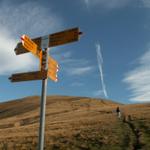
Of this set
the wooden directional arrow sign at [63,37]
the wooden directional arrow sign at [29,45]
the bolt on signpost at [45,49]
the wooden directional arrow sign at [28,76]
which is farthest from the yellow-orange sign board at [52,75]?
the wooden directional arrow sign at [63,37]

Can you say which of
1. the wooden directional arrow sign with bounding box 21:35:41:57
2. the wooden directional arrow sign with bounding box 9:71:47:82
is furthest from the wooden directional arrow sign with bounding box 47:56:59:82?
the wooden directional arrow sign with bounding box 21:35:41:57

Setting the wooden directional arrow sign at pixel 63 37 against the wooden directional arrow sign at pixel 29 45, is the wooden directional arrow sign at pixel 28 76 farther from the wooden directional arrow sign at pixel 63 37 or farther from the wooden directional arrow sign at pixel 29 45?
the wooden directional arrow sign at pixel 63 37

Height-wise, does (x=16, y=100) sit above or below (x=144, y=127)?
above

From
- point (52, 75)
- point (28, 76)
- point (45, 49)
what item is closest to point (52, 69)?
point (52, 75)

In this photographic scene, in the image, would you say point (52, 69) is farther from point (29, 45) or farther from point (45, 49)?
point (29, 45)

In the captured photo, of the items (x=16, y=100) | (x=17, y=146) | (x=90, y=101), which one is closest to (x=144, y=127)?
(x=17, y=146)

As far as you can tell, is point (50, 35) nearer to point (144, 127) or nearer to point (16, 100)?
point (144, 127)

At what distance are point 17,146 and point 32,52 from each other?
132 ft

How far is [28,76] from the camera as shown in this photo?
10.5 meters

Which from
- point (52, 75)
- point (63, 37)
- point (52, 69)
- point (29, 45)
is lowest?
point (52, 75)

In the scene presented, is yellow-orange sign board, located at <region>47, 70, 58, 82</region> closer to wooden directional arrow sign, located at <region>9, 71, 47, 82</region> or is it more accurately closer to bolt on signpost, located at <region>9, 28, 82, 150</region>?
bolt on signpost, located at <region>9, 28, 82, 150</region>

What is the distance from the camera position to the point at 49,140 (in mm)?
49625

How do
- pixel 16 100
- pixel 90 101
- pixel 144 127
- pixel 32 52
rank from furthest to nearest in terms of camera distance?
pixel 16 100 < pixel 90 101 < pixel 144 127 < pixel 32 52

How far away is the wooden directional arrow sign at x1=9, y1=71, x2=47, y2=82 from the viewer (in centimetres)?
1003
